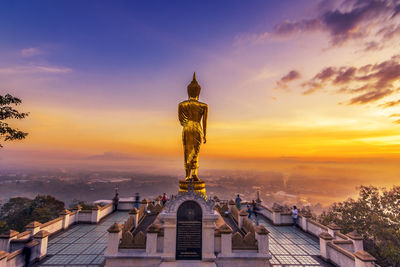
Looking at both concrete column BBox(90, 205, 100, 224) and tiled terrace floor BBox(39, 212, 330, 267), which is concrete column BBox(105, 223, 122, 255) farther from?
concrete column BBox(90, 205, 100, 224)

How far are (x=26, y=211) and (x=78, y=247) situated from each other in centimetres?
2275

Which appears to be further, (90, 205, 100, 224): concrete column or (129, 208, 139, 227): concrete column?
(90, 205, 100, 224): concrete column

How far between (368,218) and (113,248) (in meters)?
21.1

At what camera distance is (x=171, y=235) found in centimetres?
932

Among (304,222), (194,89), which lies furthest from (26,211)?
(304,222)

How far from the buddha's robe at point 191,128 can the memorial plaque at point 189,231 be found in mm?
3998

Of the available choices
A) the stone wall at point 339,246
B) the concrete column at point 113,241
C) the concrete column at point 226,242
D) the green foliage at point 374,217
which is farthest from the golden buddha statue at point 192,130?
the green foliage at point 374,217

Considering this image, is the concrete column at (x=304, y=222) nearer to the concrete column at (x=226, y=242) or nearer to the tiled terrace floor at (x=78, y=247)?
the concrete column at (x=226, y=242)

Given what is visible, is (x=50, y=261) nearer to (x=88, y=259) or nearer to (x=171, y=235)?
(x=88, y=259)

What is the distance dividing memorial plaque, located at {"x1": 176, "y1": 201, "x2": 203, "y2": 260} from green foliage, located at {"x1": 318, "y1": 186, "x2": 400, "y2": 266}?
1417 cm

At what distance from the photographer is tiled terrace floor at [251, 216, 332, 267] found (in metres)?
10.6

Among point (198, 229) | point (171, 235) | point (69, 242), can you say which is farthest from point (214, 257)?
point (69, 242)

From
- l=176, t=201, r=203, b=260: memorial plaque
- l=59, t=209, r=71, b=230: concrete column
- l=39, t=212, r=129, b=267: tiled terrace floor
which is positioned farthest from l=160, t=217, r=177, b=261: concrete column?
l=59, t=209, r=71, b=230: concrete column

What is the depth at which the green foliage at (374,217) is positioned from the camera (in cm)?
1584
